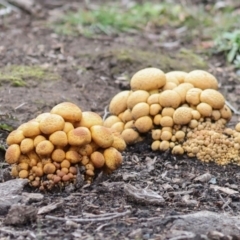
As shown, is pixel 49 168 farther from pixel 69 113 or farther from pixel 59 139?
pixel 69 113

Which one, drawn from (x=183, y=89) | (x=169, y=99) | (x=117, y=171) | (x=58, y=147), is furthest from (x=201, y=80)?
(x=58, y=147)

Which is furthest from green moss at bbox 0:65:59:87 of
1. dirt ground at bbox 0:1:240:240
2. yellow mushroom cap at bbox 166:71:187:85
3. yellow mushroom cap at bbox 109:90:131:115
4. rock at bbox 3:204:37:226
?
rock at bbox 3:204:37:226

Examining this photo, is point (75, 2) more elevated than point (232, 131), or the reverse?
point (75, 2)

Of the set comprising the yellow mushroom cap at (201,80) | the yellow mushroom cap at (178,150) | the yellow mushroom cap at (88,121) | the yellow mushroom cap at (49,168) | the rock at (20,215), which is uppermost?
the yellow mushroom cap at (201,80)

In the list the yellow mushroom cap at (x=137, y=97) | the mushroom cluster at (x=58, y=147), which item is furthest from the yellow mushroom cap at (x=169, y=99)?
the mushroom cluster at (x=58, y=147)

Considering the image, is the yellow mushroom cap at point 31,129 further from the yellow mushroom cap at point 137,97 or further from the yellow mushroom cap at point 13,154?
the yellow mushroom cap at point 137,97

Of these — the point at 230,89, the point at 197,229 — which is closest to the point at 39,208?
the point at 197,229

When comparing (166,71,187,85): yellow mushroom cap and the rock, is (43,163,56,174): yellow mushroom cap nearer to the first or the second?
the rock

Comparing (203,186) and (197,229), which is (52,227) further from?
(203,186)
